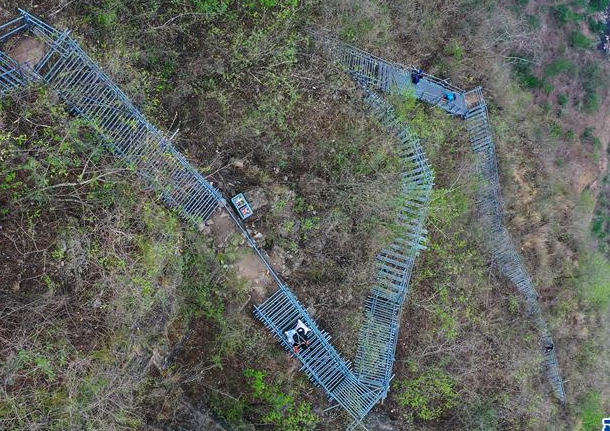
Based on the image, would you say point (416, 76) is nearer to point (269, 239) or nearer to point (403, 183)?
point (403, 183)

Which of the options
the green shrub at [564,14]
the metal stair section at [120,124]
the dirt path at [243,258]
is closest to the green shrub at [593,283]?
the green shrub at [564,14]

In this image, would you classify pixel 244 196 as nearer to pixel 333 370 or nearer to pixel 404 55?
pixel 333 370

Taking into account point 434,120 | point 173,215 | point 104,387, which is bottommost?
point 434,120

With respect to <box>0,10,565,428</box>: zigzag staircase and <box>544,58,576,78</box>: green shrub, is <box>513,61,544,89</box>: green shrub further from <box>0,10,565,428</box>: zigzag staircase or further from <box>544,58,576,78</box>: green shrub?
<box>0,10,565,428</box>: zigzag staircase

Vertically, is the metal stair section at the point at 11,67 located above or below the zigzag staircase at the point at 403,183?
above

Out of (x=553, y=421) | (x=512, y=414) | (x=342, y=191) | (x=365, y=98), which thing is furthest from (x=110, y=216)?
(x=553, y=421)

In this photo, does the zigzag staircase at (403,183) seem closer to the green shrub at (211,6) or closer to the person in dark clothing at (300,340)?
the person in dark clothing at (300,340)

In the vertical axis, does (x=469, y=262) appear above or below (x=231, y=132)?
below

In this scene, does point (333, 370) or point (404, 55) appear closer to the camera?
point (333, 370)
